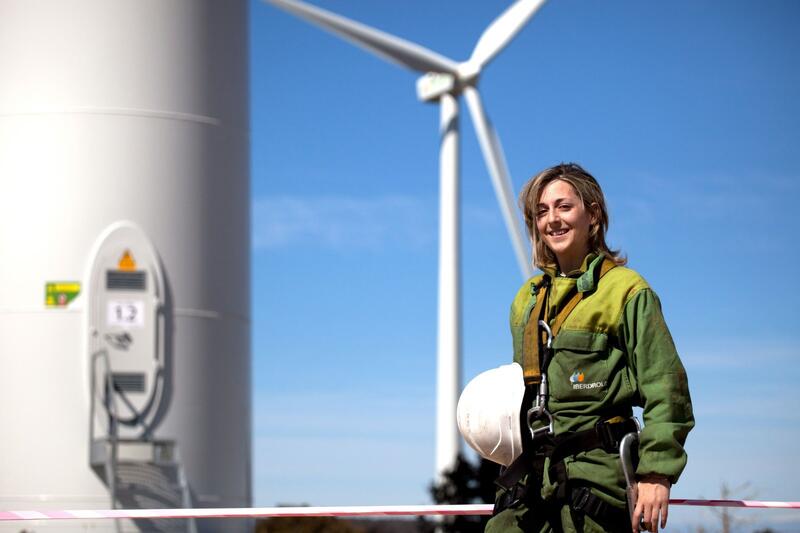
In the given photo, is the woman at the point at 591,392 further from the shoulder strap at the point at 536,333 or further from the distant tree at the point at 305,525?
Answer: the distant tree at the point at 305,525

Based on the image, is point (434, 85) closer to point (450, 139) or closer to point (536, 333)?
point (450, 139)

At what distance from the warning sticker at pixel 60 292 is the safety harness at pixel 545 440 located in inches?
434

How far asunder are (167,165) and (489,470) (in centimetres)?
899

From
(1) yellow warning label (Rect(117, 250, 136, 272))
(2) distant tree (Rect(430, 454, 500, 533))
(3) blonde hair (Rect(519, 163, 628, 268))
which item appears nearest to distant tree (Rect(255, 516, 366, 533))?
(2) distant tree (Rect(430, 454, 500, 533))

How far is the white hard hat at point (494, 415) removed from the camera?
181 inches

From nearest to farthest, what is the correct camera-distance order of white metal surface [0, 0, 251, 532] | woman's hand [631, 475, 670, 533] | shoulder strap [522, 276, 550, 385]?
woman's hand [631, 475, 670, 533] < shoulder strap [522, 276, 550, 385] < white metal surface [0, 0, 251, 532]

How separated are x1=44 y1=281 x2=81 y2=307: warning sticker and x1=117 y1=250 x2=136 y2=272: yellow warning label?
1.83 ft

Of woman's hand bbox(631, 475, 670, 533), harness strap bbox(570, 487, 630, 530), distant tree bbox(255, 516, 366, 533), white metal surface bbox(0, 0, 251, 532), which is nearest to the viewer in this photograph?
woman's hand bbox(631, 475, 670, 533)

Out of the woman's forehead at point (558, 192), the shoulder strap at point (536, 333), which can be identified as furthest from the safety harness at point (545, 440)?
the woman's forehead at point (558, 192)

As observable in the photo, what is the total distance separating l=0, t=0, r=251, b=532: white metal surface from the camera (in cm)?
1474

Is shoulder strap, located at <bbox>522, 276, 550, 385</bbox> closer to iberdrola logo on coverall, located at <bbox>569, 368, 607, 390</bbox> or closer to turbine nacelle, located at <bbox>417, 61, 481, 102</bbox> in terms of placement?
→ iberdrola logo on coverall, located at <bbox>569, 368, 607, 390</bbox>

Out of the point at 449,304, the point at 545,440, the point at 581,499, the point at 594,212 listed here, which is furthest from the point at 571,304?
the point at 449,304

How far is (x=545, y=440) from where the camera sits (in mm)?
4625

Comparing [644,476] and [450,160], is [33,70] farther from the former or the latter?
[450,160]
